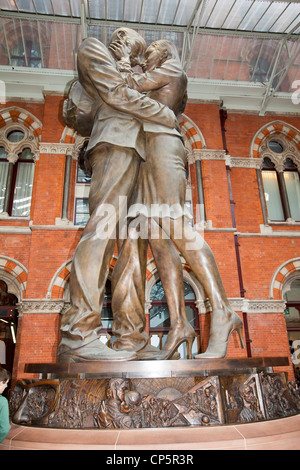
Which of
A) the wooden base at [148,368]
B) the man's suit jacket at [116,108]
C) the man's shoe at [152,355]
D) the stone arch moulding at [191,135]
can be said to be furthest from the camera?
the stone arch moulding at [191,135]

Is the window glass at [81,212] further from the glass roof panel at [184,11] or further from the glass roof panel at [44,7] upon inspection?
the glass roof panel at [184,11]

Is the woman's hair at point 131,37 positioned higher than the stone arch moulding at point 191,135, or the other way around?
the stone arch moulding at point 191,135

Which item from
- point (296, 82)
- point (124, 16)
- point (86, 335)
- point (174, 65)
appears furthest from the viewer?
point (296, 82)

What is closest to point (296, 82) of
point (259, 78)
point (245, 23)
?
point (259, 78)

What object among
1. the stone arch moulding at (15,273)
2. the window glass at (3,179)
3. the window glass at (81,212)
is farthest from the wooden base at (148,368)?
the window glass at (3,179)

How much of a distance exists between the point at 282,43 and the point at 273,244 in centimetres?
520

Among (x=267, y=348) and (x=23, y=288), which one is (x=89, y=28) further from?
(x=267, y=348)

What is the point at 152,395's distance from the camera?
1622mm

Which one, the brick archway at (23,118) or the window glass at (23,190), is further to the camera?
the brick archway at (23,118)

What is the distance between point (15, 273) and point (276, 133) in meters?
8.29

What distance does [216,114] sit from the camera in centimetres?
988

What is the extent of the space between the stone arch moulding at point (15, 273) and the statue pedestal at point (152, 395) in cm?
684

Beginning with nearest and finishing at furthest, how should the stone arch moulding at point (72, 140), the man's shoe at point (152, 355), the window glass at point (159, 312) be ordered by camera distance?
the man's shoe at point (152, 355)
the window glass at point (159, 312)
the stone arch moulding at point (72, 140)

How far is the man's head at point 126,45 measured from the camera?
2.81 metres
